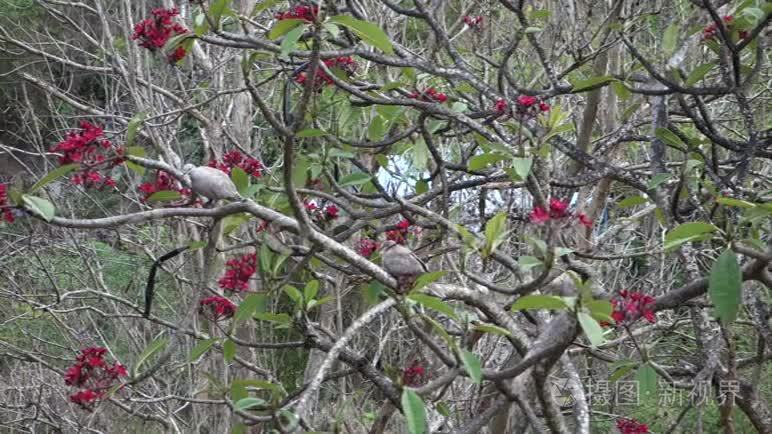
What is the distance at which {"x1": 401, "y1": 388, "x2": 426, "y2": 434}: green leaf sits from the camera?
151 centimetres

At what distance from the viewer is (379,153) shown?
2879 millimetres

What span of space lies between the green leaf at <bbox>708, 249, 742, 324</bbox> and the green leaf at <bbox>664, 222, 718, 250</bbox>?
0.17 feet

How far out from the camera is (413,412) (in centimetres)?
153

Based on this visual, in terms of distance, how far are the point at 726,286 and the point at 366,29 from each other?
0.74 meters

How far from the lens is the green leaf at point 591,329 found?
1.43 m

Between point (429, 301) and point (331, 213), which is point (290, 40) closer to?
point (429, 301)

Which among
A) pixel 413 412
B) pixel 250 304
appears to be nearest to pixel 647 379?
pixel 413 412

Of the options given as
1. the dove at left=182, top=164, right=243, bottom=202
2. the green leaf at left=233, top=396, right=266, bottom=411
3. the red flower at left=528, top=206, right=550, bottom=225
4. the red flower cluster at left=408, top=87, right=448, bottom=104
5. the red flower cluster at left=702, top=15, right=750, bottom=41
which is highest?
the red flower cluster at left=702, top=15, right=750, bottom=41

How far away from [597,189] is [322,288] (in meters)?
1.83

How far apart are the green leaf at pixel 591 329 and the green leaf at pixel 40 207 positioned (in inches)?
34.0

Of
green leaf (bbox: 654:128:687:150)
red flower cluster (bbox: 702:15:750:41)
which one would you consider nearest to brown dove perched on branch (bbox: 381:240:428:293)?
green leaf (bbox: 654:128:687:150)

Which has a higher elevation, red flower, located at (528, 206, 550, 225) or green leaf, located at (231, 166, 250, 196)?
red flower, located at (528, 206, 550, 225)

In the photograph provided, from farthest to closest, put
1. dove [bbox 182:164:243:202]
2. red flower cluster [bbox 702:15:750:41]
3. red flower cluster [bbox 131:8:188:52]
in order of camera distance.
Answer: red flower cluster [bbox 131:8:188:52], red flower cluster [bbox 702:15:750:41], dove [bbox 182:164:243:202]

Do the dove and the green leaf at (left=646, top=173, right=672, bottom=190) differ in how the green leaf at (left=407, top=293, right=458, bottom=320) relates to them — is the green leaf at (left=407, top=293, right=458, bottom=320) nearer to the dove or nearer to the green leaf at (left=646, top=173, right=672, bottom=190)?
the dove
